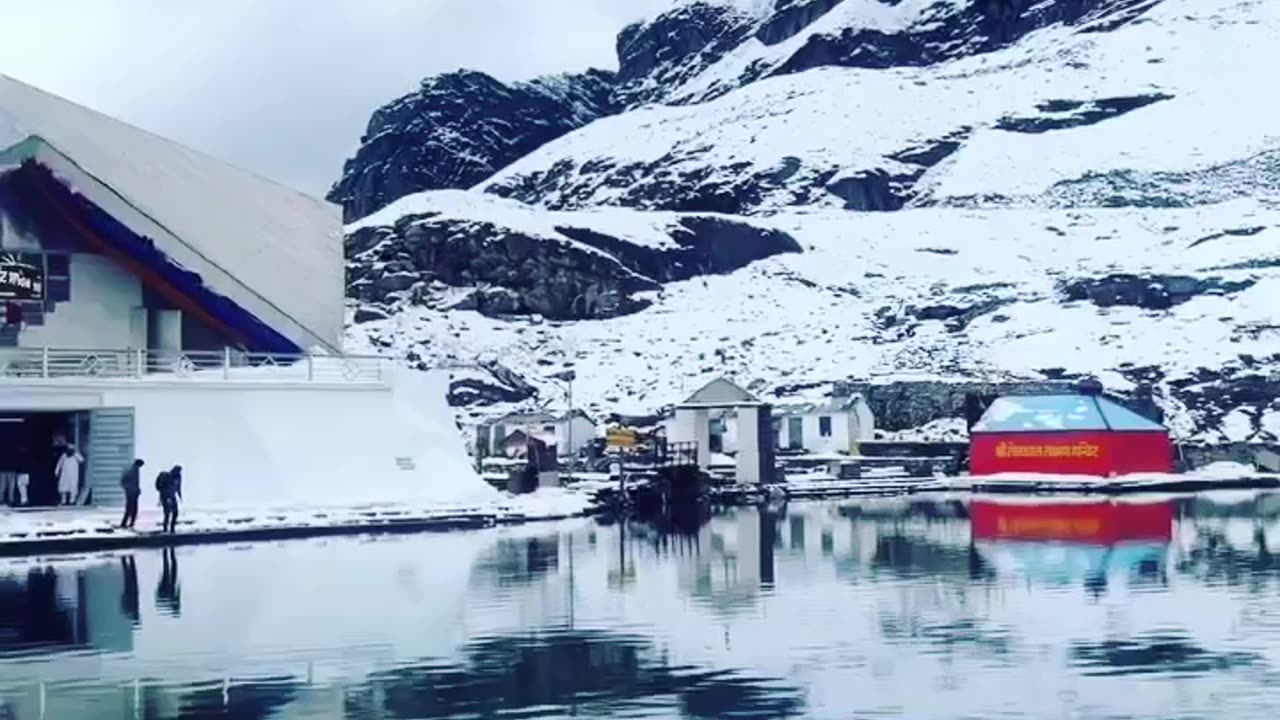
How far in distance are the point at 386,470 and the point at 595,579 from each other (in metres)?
13.0

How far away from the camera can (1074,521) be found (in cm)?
3259

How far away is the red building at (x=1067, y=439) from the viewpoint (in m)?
52.2

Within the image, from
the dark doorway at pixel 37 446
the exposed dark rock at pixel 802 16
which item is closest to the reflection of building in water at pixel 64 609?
the dark doorway at pixel 37 446

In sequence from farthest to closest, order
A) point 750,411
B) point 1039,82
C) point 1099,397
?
point 1039,82, point 1099,397, point 750,411

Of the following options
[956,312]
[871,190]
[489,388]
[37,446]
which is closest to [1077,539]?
[37,446]

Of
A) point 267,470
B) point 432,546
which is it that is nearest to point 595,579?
point 432,546

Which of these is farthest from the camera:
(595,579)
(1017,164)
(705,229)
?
(1017,164)

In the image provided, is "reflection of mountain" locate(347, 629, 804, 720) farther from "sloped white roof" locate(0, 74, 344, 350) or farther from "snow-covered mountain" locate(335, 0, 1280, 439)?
"snow-covered mountain" locate(335, 0, 1280, 439)

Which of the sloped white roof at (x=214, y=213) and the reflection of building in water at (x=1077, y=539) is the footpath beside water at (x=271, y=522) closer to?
the sloped white roof at (x=214, y=213)

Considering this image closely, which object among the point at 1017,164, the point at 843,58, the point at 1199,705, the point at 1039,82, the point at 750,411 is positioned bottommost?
the point at 1199,705

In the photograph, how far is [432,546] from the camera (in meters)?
26.3

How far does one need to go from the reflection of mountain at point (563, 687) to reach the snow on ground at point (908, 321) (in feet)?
196

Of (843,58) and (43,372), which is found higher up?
(843,58)

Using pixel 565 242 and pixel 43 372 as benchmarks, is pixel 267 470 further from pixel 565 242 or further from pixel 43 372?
pixel 565 242
